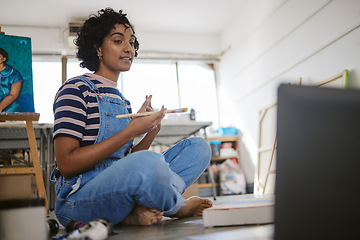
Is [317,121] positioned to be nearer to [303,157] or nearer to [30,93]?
[303,157]

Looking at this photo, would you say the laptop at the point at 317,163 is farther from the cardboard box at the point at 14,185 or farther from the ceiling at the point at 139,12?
the ceiling at the point at 139,12

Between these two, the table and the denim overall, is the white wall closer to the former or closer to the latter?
the table

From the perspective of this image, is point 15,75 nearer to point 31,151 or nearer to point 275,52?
point 31,151

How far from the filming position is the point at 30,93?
2156mm

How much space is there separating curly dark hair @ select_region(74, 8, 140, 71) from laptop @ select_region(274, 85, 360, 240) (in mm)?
1146

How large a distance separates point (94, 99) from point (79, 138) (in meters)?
0.17

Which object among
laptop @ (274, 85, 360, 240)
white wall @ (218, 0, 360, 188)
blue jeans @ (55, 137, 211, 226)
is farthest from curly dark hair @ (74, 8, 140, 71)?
white wall @ (218, 0, 360, 188)

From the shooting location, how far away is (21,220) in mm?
788

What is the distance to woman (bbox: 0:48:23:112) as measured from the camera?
82.0 inches

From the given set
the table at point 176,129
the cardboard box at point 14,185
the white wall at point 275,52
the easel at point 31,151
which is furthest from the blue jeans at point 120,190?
the table at point 176,129

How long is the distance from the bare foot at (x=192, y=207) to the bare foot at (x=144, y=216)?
0.18 m

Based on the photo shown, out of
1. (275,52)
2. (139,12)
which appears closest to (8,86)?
(275,52)

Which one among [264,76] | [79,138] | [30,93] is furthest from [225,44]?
[79,138]

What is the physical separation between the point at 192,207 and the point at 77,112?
57cm
